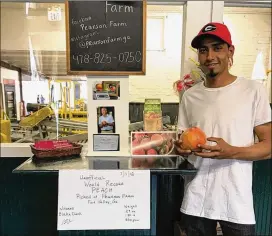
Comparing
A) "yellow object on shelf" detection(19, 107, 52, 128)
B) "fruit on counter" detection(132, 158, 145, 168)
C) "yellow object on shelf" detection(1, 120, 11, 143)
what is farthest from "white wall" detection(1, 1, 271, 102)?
"fruit on counter" detection(132, 158, 145, 168)

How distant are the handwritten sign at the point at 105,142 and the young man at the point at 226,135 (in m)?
0.42

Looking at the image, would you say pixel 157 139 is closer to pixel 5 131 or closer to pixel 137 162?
pixel 137 162

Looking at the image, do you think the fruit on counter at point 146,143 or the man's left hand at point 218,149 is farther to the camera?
the fruit on counter at point 146,143

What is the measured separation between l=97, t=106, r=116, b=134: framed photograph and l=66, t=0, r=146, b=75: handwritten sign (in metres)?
0.22

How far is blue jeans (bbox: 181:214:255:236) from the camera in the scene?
1.36 metres

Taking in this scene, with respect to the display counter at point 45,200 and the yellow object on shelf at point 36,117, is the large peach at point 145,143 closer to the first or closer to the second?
the display counter at point 45,200

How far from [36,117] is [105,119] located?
0.89 meters

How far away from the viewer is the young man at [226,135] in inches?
51.7

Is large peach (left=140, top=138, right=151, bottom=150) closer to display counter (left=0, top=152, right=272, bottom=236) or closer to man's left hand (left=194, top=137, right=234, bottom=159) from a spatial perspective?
man's left hand (left=194, top=137, right=234, bottom=159)

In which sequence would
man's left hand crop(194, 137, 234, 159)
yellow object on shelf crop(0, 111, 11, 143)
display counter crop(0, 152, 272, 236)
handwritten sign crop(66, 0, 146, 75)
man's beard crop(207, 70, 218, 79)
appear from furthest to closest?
yellow object on shelf crop(0, 111, 11, 143)
display counter crop(0, 152, 272, 236)
handwritten sign crop(66, 0, 146, 75)
man's beard crop(207, 70, 218, 79)
man's left hand crop(194, 137, 234, 159)

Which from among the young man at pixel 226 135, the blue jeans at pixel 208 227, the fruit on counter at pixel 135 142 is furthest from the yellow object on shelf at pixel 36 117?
the blue jeans at pixel 208 227

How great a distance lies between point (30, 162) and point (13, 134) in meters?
0.97

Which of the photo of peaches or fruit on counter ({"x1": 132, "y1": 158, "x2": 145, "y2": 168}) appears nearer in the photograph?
fruit on counter ({"x1": 132, "y1": 158, "x2": 145, "y2": 168})

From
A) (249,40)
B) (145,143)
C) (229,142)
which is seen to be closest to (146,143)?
(145,143)
